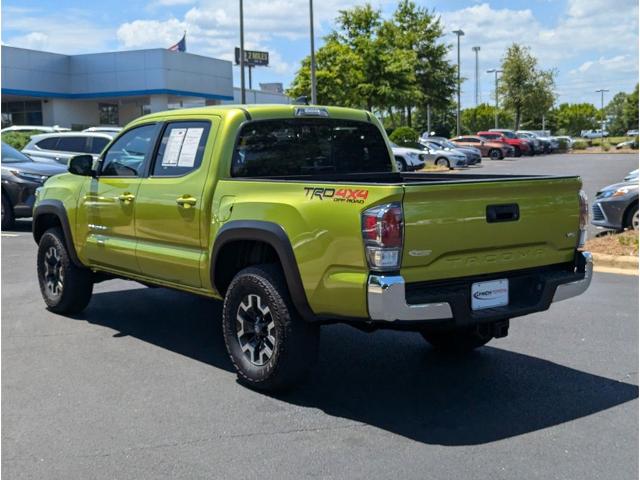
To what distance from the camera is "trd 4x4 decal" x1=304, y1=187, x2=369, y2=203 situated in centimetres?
439

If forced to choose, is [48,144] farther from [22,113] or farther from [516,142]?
[516,142]

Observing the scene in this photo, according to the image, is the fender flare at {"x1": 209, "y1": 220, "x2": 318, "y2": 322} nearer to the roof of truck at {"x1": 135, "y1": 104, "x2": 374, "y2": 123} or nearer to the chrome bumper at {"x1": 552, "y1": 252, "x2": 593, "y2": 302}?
the roof of truck at {"x1": 135, "y1": 104, "x2": 374, "y2": 123}

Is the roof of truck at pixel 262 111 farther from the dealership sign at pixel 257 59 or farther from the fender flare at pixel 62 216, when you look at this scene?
the dealership sign at pixel 257 59

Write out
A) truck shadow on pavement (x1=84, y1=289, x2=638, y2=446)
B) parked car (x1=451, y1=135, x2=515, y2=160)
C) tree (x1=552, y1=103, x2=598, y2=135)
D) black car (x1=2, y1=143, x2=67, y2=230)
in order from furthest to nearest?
tree (x1=552, y1=103, x2=598, y2=135) → parked car (x1=451, y1=135, x2=515, y2=160) → black car (x1=2, y1=143, x2=67, y2=230) → truck shadow on pavement (x1=84, y1=289, x2=638, y2=446)

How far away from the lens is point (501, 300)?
4793 millimetres

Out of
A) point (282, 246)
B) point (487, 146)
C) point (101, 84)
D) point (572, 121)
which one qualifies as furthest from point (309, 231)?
point (572, 121)

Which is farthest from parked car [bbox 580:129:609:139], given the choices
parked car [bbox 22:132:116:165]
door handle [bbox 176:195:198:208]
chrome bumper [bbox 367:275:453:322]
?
chrome bumper [bbox 367:275:453:322]

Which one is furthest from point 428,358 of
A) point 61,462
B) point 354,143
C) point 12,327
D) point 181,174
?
point 12,327

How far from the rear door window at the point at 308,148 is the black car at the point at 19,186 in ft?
30.3

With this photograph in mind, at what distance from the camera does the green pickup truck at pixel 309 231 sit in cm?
441

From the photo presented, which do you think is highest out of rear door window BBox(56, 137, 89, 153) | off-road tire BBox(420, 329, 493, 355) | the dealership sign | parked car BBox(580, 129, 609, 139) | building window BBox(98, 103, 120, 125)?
the dealership sign

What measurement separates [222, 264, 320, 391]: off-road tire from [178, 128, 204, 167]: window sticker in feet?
3.61

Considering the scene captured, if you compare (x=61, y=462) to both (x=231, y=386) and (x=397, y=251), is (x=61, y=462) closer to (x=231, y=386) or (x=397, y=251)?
(x=231, y=386)

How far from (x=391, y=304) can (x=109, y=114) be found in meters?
49.3
